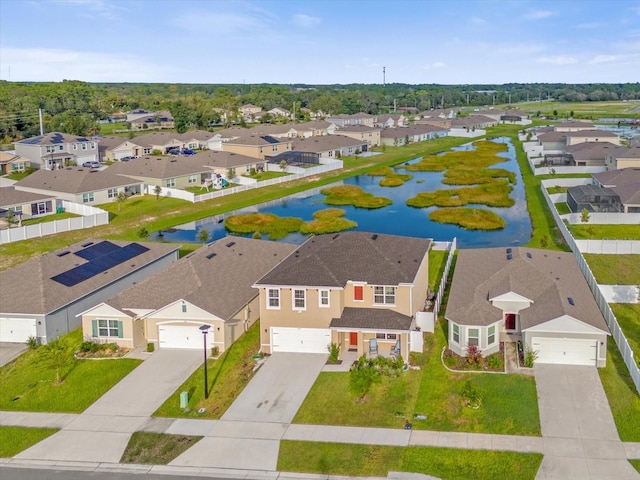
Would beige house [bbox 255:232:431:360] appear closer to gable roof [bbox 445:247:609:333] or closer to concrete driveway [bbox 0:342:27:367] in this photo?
gable roof [bbox 445:247:609:333]

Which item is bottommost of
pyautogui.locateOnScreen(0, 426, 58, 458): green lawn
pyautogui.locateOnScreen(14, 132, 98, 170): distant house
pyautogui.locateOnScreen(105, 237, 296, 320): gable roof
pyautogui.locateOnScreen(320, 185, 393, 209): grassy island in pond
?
pyautogui.locateOnScreen(0, 426, 58, 458): green lawn

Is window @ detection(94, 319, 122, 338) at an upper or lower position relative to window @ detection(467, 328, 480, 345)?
lower

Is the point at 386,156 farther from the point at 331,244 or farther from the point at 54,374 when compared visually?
the point at 54,374

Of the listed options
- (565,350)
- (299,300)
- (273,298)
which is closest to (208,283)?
(273,298)

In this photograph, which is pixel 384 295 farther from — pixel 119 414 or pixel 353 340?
pixel 119 414

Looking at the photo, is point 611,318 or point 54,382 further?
point 611,318

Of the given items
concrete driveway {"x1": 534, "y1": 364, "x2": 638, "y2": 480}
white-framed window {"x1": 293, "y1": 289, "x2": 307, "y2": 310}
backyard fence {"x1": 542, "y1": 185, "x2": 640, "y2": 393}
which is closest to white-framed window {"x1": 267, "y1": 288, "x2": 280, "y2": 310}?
white-framed window {"x1": 293, "y1": 289, "x2": 307, "y2": 310}
